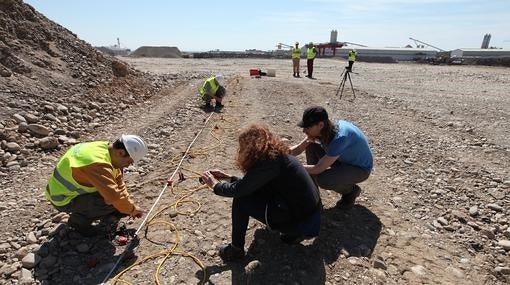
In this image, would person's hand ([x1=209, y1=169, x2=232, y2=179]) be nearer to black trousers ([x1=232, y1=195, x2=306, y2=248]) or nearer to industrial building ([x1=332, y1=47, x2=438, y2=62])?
black trousers ([x1=232, y1=195, x2=306, y2=248])

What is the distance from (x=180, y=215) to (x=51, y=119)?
451 centimetres

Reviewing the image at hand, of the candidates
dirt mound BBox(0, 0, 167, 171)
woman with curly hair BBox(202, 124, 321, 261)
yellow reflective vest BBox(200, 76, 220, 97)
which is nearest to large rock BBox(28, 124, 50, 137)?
dirt mound BBox(0, 0, 167, 171)

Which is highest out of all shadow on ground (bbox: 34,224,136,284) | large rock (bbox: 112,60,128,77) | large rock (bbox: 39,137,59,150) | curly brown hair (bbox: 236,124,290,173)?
curly brown hair (bbox: 236,124,290,173)

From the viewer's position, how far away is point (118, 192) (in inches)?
135

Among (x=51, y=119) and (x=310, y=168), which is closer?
(x=310, y=168)

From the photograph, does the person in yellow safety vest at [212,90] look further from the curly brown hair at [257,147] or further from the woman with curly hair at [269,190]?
the curly brown hair at [257,147]

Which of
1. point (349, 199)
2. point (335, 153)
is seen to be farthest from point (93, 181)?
point (349, 199)

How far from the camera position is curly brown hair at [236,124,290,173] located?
307cm

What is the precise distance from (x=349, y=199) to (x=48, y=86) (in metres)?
7.69

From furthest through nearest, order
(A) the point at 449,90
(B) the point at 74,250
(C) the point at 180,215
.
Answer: (A) the point at 449,90
(C) the point at 180,215
(B) the point at 74,250

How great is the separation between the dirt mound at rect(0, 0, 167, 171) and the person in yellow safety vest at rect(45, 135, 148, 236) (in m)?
2.66

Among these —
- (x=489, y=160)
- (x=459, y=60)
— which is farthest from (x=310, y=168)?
(x=459, y=60)

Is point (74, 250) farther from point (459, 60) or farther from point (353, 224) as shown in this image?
point (459, 60)

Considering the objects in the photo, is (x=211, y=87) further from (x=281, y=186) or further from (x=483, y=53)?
(x=483, y=53)
